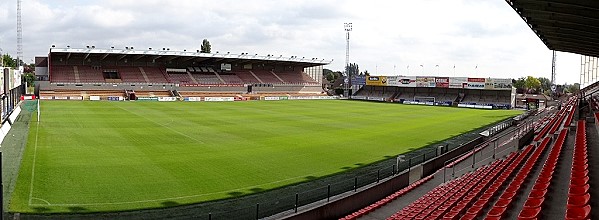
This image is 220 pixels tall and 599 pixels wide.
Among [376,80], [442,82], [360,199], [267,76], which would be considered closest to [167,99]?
[267,76]

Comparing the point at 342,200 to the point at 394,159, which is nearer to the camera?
the point at 342,200

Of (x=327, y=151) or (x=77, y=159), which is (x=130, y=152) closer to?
(x=77, y=159)

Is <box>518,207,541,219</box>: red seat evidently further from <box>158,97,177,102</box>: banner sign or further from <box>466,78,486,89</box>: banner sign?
<box>466,78,486,89</box>: banner sign

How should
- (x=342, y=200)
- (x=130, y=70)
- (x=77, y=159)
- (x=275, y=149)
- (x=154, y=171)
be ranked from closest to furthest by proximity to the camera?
(x=342, y=200), (x=154, y=171), (x=77, y=159), (x=275, y=149), (x=130, y=70)

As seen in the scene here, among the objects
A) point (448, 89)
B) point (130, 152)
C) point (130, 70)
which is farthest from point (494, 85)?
point (130, 152)

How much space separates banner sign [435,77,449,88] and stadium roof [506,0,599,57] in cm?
5904

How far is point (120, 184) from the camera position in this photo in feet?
49.9

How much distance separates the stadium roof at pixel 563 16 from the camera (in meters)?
13.9

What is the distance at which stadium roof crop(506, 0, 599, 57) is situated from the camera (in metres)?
13.9

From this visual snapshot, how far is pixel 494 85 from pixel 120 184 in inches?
2770

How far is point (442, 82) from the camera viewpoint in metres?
80.6

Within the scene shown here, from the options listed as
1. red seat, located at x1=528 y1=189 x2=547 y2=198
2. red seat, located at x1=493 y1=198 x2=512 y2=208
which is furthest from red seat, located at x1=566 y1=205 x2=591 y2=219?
red seat, located at x1=493 y1=198 x2=512 y2=208

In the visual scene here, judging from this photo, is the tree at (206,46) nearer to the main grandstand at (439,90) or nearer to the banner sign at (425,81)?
the main grandstand at (439,90)

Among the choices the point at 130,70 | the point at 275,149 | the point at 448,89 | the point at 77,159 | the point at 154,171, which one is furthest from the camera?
the point at 448,89
